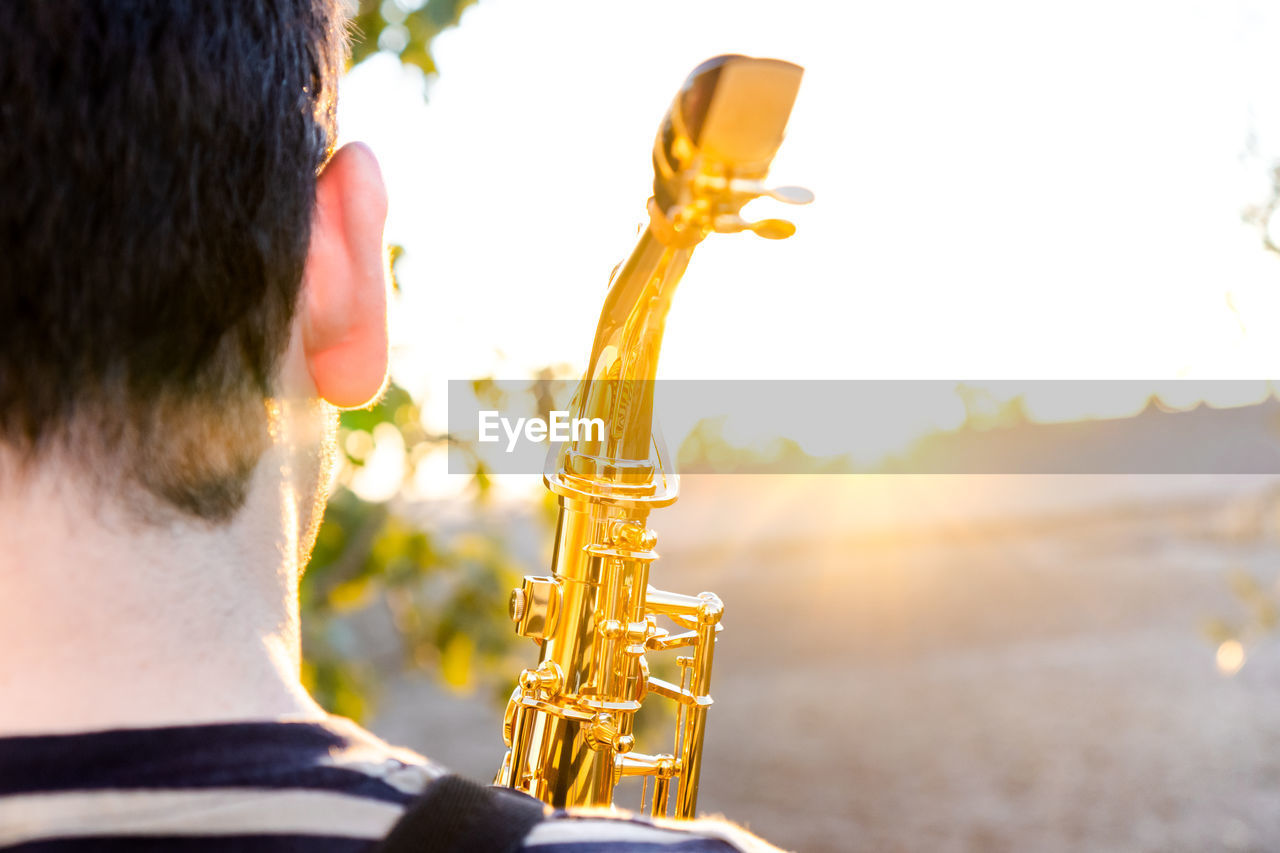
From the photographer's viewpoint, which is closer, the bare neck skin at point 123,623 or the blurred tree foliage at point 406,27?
the bare neck skin at point 123,623

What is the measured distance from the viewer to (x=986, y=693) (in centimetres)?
1131

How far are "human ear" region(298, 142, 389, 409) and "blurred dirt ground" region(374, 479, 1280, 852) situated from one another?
5734 millimetres

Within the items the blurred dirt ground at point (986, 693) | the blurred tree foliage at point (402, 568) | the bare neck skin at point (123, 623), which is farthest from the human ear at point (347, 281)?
→ the blurred dirt ground at point (986, 693)

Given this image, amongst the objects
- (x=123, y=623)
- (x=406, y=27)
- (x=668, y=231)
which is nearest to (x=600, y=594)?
(x=668, y=231)

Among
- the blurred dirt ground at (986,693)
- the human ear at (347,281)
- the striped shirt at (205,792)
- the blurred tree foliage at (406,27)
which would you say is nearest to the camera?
the striped shirt at (205,792)

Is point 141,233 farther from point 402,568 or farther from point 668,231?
point 402,568

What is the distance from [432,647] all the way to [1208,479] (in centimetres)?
1590

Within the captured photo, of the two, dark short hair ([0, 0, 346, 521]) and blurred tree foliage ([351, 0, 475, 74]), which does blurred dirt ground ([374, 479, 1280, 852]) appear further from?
dark short hair ([0, 0, 346, 521])

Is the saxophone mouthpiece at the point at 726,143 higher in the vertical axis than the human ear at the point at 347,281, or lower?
higher

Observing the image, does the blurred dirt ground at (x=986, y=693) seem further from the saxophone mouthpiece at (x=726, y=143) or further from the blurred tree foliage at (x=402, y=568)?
the saxophone mouthpiece at (x=726, y=143)

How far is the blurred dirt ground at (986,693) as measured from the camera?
891 centimetres

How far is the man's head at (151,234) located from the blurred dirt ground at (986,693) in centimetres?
583

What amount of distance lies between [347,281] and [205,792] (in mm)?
415

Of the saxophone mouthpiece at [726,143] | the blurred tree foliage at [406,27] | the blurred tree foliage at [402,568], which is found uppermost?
the blurred tree foliage at [406,27]
